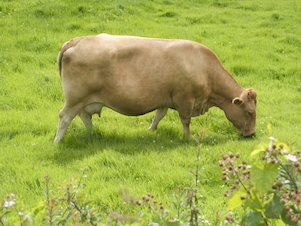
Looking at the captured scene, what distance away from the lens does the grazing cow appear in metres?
8.73

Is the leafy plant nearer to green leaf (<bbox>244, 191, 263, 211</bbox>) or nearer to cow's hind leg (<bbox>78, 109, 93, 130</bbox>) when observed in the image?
green leaf (<bbox>244, 191, 263, 211</bbox>)

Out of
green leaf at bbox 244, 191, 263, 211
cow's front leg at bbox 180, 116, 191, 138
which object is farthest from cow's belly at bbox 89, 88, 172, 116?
green leaf at bbox 244, 191, 263, 211

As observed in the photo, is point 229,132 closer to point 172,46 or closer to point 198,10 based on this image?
point 172,46

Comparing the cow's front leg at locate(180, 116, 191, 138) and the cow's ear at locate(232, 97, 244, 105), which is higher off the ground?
the cow's ear at locate(232, 97, 244, 105)

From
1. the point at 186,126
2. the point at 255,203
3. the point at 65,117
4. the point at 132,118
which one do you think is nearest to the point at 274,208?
the point at 255,203

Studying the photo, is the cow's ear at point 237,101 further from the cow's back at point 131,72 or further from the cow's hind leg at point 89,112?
the cow's hind leg at point 89,112

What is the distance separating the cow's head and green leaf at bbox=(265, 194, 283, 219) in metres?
6.88

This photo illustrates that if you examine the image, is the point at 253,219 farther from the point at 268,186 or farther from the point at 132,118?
the point at 132,118

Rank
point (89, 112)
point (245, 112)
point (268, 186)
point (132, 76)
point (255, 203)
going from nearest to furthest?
1. point (268, 186)
2. point (255, 203)
3. point (132, 76)
4. point (89, 112)
5. point (245, 112)

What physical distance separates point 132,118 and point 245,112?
2132 millimetres

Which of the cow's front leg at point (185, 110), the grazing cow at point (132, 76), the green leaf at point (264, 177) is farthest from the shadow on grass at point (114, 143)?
the green leaf at point (264, 177)

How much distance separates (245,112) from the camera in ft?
31.6

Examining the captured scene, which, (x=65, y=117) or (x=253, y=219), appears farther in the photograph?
(x=65, y=117)

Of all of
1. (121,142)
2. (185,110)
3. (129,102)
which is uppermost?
(129,102)
